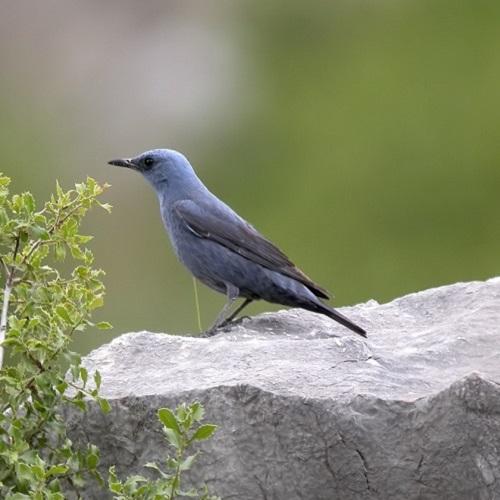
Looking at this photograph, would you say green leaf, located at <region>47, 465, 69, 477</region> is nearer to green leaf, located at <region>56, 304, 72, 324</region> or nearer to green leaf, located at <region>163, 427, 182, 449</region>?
green leaf, located at <region>163, 427, 182, 449</region>

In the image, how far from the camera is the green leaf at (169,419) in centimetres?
460

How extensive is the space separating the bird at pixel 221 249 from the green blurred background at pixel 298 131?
486cm

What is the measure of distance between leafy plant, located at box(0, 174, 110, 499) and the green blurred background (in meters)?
7.11

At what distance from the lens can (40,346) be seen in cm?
475

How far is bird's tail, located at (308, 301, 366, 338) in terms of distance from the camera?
20.4 ft

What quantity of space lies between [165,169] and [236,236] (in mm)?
558

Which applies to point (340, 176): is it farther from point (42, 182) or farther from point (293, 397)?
point (293, 397)

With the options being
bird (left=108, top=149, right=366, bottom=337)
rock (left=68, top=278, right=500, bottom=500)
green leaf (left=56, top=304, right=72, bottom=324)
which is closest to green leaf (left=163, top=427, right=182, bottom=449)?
green leaf (left=56, top=304, right=72, bottom=324)

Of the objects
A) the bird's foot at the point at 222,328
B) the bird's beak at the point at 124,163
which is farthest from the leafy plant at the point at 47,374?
the bird's beak at the point at 124,163

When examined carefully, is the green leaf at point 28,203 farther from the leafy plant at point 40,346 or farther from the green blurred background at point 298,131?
the green blurred background at point 298,131

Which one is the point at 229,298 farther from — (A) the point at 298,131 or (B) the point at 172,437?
(A) the point at 298,131

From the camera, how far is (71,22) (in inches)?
624

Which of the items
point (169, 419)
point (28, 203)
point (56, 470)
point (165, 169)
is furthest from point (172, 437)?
point (165, 169)

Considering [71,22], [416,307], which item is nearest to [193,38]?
[71,22]
